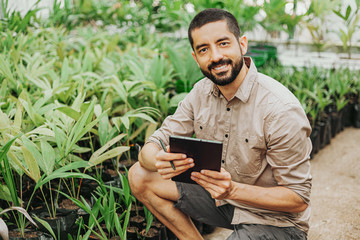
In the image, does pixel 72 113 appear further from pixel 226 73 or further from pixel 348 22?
pixel 348 22

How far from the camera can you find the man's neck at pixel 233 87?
52.2 inches

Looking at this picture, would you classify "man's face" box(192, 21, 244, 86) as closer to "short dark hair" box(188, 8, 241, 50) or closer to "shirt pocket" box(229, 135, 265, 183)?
"short dark hair" box(188, 8, 241, 50)

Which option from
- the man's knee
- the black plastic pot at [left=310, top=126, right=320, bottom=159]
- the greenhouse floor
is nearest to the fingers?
the man's knee

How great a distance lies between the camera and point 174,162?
3.82 ft

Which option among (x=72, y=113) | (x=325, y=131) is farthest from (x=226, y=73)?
(x=325, y=131)

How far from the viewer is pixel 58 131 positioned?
153 cm

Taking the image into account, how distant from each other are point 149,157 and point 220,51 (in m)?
0.48

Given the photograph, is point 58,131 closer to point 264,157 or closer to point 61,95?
point 61,95

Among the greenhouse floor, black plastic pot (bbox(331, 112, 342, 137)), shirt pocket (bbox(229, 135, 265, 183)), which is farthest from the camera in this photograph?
black plastic pot (bbox(331, 112, 342, 137))

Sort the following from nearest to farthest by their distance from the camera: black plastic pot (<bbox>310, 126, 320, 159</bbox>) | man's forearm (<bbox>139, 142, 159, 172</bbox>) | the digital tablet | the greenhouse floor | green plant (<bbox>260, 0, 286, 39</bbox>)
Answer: the digital tablet → man's forearm (<bbox>139, 142, 159, 172</bbox>) → the greenhouse floor → black plastic pot (<bbox>310, 126, 320, 159</bbox>) → green plant (<bbox>260, 0, 286, 39</bbox>)

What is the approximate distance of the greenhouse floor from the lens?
5.87 ft

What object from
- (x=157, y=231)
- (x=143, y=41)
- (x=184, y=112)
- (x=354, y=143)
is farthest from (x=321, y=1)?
(x=157, y=231)

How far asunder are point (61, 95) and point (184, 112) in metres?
0.82

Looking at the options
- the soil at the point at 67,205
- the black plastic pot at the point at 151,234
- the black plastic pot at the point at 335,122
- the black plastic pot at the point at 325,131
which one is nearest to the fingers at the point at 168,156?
the black plastic pot at the point at 151,234
